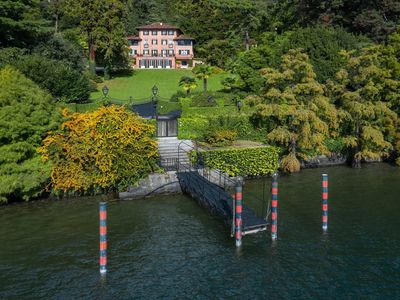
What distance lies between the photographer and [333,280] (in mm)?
16250

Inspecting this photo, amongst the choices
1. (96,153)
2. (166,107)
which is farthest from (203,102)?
(96,153)

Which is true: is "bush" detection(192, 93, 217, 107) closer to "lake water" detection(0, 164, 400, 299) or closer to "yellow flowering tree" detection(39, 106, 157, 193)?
"yellow flowering tree" detection(39, 106, 157, 193)

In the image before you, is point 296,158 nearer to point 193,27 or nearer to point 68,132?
point 68,132

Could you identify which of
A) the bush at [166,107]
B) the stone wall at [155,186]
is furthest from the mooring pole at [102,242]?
the bush at [166,107]

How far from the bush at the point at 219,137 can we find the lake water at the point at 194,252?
7.20 metres

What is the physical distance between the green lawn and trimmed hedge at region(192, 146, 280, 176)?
107 feet

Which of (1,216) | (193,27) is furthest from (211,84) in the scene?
(1,216)

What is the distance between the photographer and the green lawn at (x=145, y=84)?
6550cm

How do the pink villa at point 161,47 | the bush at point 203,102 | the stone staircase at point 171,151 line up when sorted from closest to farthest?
the stone staircase at point 171,151, the bush at point 203,102, the pink villa at point 161,47

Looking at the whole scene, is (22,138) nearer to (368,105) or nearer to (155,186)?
(155,186)

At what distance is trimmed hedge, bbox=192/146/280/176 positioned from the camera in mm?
30297

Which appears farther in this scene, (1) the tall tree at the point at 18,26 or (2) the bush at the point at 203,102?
(2) the bush at the point at 203,102

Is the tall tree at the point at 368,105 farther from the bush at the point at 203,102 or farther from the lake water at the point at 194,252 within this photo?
the bush at the point at 203,102

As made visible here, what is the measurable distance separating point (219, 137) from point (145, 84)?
45.7 meters
